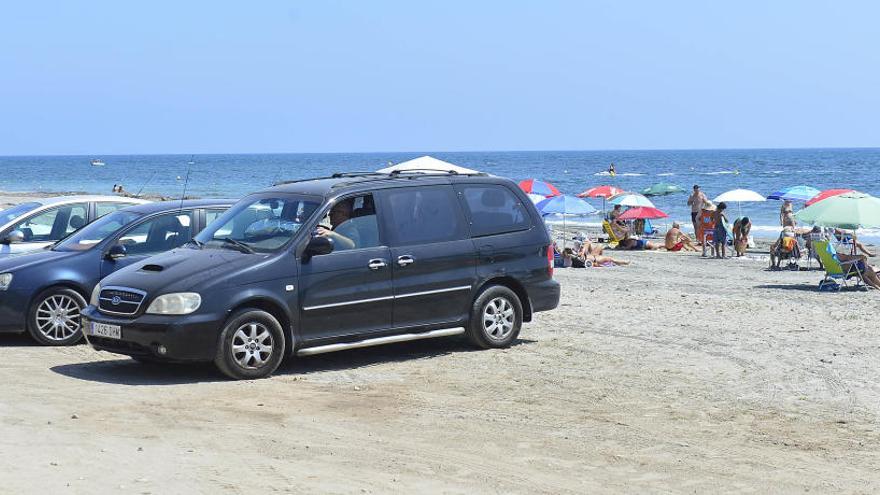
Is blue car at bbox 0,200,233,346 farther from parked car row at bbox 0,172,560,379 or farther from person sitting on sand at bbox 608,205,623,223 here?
person sitting on sand at bbox 608,205,623,223

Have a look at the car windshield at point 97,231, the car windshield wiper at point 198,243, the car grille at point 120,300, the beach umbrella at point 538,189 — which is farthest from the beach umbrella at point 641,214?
the car grille at point 120,300

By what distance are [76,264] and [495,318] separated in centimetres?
407

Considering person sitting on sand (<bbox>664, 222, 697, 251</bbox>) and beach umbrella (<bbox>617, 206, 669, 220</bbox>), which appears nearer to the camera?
beach umbrella (<bbox>617, 206, 669, 220</bbox>)

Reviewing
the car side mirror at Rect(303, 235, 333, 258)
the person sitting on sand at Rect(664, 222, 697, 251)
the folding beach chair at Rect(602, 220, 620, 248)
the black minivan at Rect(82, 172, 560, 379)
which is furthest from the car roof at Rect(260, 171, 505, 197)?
the folding beach chair at Rect(602, 220, 620, 248)

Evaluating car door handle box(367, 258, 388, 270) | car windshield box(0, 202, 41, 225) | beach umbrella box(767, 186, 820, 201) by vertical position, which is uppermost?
car windshield box(0, 202, 41, 225)

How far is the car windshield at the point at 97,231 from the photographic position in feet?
39.8

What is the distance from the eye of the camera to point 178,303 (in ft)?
32.4

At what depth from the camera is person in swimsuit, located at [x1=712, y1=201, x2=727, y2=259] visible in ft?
84.1

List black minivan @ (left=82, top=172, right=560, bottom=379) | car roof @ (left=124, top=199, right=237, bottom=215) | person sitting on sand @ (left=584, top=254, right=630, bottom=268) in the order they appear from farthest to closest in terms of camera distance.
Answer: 1. person sitting on sand @ (left=584, top=254, right=630, bottom=268)
2. car roof @ (left=124, top=199, right=237, bottom=215)
3. black minivan @ (left=82, top=172, right=560, bottom=379)

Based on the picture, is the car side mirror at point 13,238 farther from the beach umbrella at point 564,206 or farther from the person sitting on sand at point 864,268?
the beach umbrella at point 564,206

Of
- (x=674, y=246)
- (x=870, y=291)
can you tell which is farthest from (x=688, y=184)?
(x=870, y=291)

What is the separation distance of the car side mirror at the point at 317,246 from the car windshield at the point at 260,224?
0.23 metres

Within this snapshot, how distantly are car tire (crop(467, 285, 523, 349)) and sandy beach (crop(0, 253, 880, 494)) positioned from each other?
189 mm

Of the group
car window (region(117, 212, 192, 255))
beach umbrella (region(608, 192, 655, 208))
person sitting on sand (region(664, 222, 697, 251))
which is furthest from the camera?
beach umbrella (region(608, 192, 655, 208))
